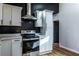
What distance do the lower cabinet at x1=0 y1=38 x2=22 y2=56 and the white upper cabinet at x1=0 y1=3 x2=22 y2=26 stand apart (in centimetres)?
21

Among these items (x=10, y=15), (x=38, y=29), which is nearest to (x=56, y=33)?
(x=38, y=29)

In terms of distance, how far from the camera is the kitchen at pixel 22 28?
1621 mm

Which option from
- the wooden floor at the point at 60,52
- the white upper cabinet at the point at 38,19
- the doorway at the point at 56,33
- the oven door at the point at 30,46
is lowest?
the wooden floor at the point at 60,52

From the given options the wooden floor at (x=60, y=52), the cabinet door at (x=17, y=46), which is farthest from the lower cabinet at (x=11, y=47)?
the wooden floor at (x=60, y=52)

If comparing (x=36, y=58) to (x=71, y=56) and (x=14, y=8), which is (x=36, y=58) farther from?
(x=14, y=8)

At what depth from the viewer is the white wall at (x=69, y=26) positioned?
1.65 meters

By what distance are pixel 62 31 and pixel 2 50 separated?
822 mm

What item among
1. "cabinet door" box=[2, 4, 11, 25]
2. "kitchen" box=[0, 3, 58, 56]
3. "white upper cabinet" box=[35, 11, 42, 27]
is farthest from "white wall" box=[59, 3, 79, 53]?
"cabinet door" box=[2, 4, 11, 25]

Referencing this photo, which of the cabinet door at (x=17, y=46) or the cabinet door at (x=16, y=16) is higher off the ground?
the cabinet door at (x=16, y=16)

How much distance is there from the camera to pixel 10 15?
1632 mm

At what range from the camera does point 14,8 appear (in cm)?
164

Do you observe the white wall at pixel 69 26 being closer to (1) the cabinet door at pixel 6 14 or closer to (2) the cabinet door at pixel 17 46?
(2) the cabinet door at pixel 17 46

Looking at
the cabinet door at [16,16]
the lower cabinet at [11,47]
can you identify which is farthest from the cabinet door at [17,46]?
the cabinet door at [16,16]

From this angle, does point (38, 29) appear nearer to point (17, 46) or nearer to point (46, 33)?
point (46, 33)
